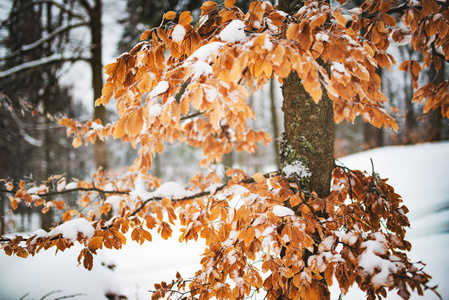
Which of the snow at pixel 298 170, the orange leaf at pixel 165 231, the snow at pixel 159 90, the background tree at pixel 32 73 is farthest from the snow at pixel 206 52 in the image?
the background tree at pixel 32 73

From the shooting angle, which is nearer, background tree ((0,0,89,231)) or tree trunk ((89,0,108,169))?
tree trunk ((89,0,108,169))

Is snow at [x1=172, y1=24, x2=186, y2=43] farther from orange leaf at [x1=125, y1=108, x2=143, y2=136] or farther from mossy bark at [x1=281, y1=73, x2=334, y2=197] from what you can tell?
mossy bark at [x1=281, y1=73, x2=334, y2=197]

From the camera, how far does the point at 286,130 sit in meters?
1.83

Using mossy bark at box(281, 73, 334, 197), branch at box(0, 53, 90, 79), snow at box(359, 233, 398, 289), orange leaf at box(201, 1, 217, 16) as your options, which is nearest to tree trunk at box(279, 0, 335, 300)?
mossy bark at box(281, 73, 334, 197)

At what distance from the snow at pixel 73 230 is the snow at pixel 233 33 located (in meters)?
1.46

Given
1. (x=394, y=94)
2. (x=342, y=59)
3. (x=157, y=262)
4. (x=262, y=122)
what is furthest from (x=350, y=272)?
(x=262, y=122)

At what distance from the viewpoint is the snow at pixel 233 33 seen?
0.95 meters

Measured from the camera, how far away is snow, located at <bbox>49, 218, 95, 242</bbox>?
4.19 ft

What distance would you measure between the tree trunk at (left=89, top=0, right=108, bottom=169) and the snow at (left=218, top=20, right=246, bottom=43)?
3.52 m

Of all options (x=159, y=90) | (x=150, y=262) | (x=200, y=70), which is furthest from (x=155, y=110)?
(x=150, y=262)

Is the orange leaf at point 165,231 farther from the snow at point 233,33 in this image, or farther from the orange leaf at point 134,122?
the snow at point 233,33

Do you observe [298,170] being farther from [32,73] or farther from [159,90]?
[32,73]

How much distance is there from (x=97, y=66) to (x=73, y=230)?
351 cm

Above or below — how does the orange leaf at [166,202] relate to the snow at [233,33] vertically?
below
